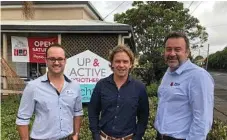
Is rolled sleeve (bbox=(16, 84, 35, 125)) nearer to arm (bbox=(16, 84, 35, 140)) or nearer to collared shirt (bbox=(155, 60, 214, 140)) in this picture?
arm (bbox=(16, 84, 35, 140))

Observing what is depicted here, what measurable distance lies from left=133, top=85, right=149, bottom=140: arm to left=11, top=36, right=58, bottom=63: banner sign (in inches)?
311

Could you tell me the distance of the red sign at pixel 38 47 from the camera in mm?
10836

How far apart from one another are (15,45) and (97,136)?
8469 millimetres

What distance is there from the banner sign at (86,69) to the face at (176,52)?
5506mm

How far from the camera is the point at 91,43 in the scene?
10516mm

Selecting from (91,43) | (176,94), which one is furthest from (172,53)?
(91,43)

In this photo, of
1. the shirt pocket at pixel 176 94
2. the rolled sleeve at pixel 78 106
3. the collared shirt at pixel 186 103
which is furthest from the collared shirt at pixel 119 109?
the shirt pocket at pixel 176 94

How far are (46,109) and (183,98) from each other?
4.05 feet

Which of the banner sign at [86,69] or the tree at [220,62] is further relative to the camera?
the tree at [220,62]

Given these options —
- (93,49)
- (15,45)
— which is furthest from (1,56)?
(93,49)

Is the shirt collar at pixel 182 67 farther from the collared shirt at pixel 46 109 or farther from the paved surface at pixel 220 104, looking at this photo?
the paved surface at pixel 220 104

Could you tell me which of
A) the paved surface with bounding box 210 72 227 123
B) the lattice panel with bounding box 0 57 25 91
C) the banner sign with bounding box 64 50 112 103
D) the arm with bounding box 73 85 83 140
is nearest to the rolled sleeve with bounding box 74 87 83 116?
the arm with bounding box 73 85 83 140

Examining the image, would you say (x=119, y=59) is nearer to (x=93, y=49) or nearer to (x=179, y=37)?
(x=179, y=37)

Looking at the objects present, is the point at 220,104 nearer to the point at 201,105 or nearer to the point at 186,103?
the point at 186,103
